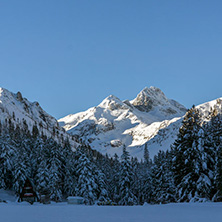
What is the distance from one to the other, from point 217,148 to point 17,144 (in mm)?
50195

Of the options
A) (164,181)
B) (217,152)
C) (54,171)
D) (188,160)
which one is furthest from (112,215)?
(54,171)

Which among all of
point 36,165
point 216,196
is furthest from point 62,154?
point 216,196

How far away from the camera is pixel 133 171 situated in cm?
6191

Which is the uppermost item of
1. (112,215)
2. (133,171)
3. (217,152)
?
(217,152)

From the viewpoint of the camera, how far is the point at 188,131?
33.9m

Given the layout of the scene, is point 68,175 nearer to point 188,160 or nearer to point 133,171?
point 133,171

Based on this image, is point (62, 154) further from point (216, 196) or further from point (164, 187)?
point (216, 196)

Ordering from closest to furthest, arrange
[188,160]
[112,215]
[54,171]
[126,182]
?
[112,215], [188,160], [126,182], [54,171]

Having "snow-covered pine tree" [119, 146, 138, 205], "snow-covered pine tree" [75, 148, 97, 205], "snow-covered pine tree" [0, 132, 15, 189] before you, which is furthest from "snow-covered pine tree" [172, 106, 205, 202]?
"snow-covered pine tree" [0, 132, 15, 189]

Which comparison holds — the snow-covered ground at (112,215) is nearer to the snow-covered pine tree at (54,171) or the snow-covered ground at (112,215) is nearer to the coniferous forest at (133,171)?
the coniferous forest at (133,171)

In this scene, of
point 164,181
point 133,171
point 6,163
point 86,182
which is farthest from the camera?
point 133,171

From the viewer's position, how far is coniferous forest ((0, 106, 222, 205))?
104 ft

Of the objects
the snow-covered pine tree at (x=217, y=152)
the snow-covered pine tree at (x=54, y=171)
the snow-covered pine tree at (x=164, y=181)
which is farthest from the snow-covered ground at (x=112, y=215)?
the snow-covered pine tree at (x=54, y=171)

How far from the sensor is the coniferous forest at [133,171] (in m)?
31.8
